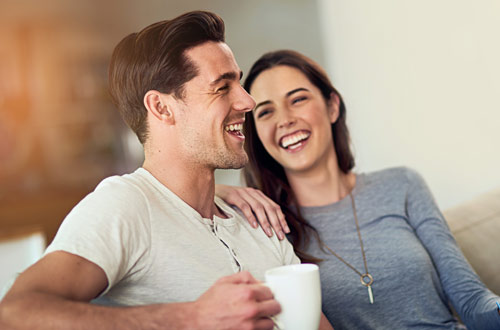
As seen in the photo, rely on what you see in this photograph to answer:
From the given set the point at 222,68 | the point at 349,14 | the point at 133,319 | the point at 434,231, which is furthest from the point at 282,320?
the point at 349,14

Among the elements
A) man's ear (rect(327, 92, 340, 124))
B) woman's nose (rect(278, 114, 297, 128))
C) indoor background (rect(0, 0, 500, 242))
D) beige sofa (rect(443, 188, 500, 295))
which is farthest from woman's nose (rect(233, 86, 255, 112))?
indoor background (rect(0, 0, 500, 242))

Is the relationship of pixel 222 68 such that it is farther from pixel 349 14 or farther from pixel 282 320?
pixel 349 14

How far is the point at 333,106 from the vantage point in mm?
1607

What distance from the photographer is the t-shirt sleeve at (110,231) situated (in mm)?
694

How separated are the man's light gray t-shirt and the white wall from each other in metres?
1.25

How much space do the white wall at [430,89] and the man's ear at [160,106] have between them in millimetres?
1362

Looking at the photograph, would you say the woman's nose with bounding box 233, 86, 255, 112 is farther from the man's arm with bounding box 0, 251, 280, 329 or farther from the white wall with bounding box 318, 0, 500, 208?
the white wall with bounding box 318, 0, 500, 208

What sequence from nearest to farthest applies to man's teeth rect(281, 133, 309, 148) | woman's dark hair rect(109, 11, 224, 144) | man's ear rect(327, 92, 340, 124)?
woman's dark hair rect(109, 11, 224, 144) → man's teeth rect(281, 133, 309, 148) → man's ear rect(327, 92, 340, 124)

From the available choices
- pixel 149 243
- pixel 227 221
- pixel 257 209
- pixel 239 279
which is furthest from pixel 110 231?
pixel 257 209

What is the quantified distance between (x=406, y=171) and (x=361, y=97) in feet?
2.69

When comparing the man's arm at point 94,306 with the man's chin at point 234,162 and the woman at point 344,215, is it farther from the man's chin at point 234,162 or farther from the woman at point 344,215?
the woman at point 344,215

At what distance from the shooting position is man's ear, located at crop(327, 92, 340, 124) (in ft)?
5.25

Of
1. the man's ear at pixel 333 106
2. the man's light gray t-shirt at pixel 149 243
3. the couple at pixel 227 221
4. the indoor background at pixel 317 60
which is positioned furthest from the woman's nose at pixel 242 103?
the indoor background at pixel 317 60

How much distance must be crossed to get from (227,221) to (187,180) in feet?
0.40
